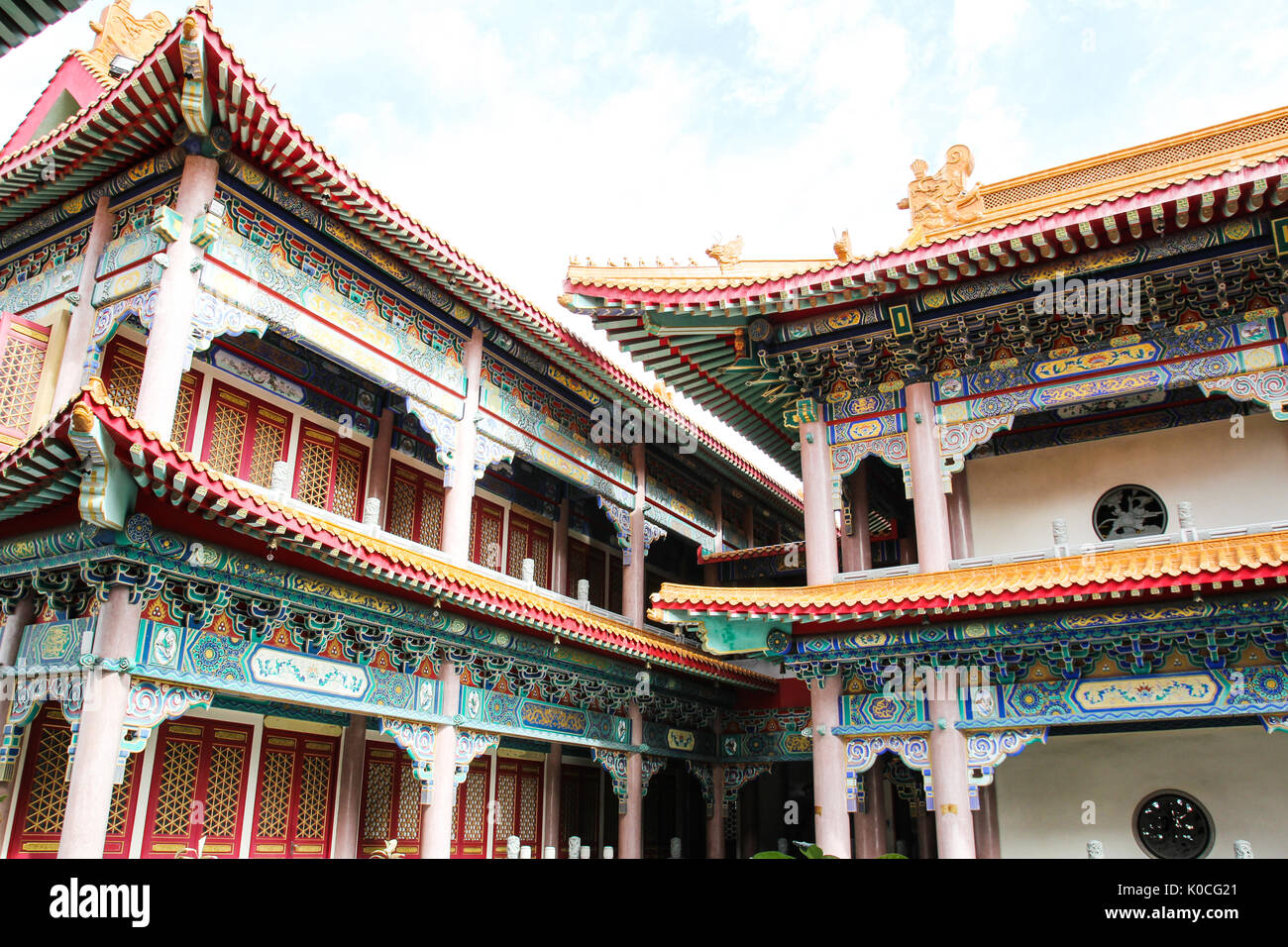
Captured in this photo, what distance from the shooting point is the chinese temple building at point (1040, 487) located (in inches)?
331

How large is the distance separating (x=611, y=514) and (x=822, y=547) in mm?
3987

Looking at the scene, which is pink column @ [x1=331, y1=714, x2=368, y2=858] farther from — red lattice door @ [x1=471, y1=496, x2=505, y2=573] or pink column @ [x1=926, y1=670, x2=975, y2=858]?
pink column @ [x1=926, y1=670, x2=975, y2=858]

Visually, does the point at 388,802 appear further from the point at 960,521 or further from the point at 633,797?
the point at 960,521

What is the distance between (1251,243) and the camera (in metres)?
8.76

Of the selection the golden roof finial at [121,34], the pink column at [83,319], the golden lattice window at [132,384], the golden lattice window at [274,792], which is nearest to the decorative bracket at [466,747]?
the golden lattice window at [274,792]

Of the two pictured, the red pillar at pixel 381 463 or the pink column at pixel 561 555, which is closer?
the red pillar at pixel 381 463

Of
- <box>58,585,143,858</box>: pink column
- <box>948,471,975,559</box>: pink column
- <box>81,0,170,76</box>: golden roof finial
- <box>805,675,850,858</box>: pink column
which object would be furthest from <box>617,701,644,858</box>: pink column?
<box>81,0,170,76</box>: golden roof finial

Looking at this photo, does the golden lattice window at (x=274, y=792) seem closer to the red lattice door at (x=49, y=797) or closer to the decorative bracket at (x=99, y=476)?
the red lattice door at (x=49, y=797)

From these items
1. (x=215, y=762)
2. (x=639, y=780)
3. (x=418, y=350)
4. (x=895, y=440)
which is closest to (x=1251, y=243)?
(x=895, y=440)

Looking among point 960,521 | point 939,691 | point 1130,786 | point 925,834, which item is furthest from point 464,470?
point 1130,786

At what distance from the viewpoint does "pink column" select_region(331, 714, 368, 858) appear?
10.3 meters

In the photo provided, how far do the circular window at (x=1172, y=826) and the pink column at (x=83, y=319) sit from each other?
1071cm

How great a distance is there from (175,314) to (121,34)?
4.73m
